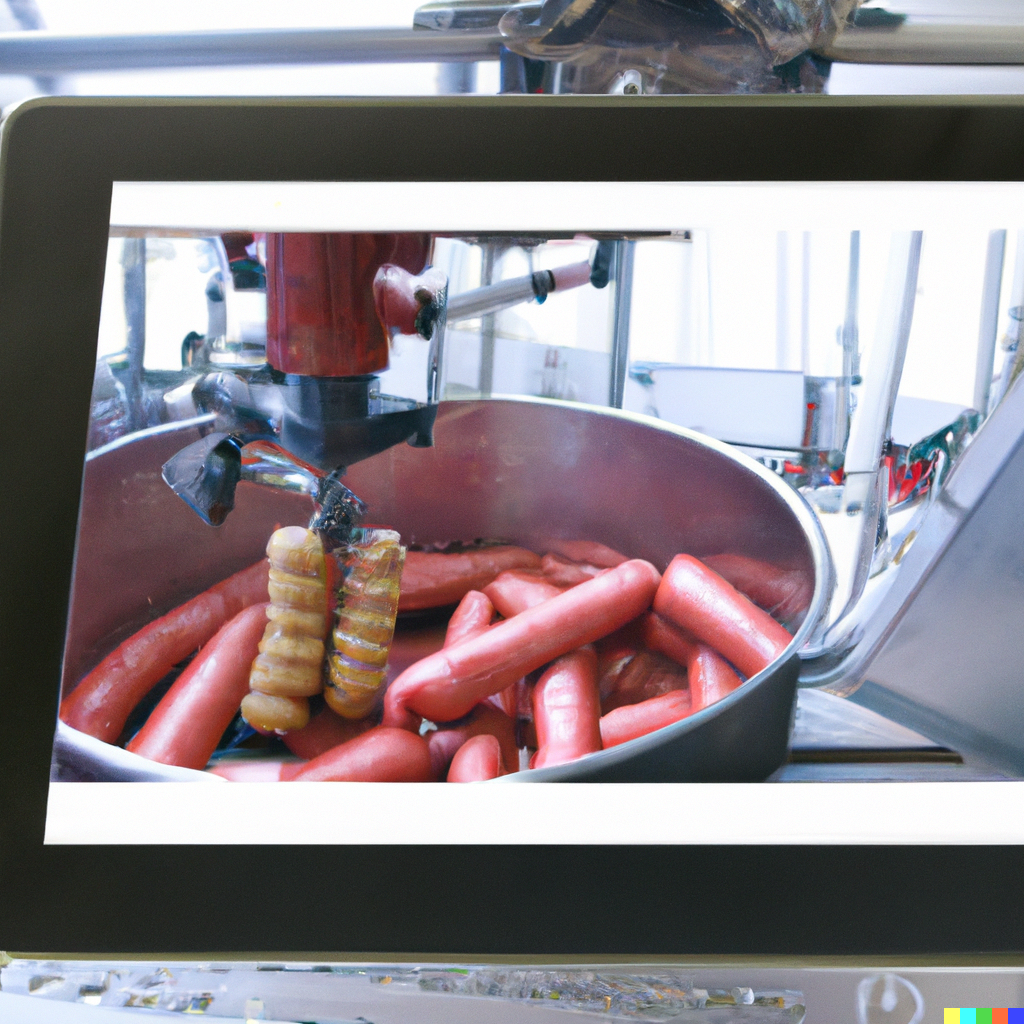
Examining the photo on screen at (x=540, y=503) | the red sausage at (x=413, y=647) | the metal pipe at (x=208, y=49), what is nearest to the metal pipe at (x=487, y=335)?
the photo on screen at (x=540, y=503)

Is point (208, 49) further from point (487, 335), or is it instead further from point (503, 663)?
point (503, 663)

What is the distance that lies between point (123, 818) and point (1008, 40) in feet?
1.83

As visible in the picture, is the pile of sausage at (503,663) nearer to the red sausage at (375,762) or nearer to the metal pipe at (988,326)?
the red sausage at (375,762)

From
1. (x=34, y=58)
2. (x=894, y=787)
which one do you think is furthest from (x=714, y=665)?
(x=34, y=58)

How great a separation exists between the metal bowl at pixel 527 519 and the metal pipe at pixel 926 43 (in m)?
0.26

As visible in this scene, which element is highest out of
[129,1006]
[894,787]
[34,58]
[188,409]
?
[34,58]

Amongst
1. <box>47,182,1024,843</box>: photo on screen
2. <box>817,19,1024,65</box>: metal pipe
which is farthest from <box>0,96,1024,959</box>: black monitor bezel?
<box>817,19,1024,65</box>: metal pipe

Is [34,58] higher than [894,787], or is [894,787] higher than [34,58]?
[34,58]

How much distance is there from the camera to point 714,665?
313 millimetres

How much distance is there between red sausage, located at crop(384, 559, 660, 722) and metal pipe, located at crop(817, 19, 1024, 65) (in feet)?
1.01

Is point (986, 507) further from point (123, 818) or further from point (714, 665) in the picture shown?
point (123, 818)

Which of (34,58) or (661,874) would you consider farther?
(34,58)

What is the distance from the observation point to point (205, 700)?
31 cm

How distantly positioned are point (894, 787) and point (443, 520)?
20cm
